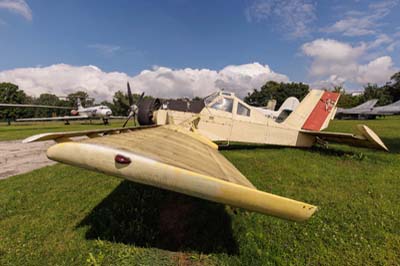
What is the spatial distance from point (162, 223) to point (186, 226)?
16.4 inches

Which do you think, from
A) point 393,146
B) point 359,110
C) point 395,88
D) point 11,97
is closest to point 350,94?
point 395,88

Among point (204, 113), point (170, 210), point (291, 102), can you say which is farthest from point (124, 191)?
point (291, 102)

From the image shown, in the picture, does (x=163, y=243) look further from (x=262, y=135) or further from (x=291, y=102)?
(x=291, y=102)

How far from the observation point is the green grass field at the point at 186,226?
267cm

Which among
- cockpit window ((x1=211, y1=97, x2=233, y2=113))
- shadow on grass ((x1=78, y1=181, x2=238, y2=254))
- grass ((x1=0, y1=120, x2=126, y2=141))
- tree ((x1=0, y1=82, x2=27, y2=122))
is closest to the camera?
shadow on grass ((x1=78, y1=181, x2=238, y2=254))

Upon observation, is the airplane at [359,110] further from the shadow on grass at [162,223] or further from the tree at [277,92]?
the shadow on grass at [162,223]

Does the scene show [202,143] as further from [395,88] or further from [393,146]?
[395,88]

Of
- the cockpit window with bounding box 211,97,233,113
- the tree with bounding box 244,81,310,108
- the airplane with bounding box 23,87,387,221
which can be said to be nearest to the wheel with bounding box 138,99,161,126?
the airplane with bounding box 23,87,387,221

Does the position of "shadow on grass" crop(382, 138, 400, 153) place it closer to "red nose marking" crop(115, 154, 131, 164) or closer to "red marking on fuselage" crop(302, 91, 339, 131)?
"red marking on fuselage" crop(302, 91, 339, 131)

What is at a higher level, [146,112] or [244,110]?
[244,110]

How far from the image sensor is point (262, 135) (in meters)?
8.42

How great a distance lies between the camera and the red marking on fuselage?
922 cm

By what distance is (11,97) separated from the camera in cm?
7094

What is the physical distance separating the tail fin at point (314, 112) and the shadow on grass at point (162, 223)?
22.3 feet
